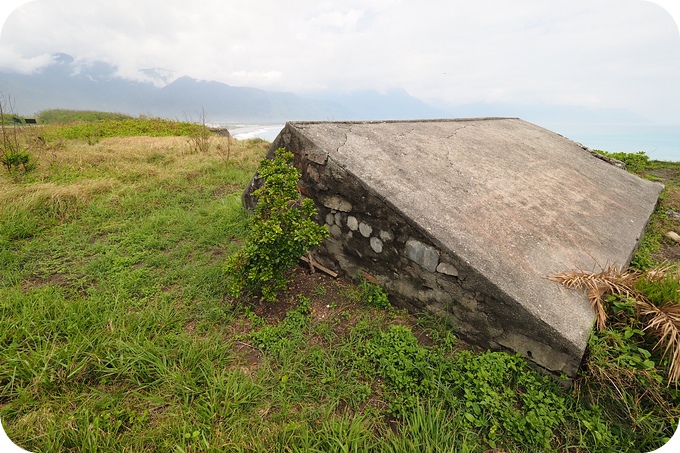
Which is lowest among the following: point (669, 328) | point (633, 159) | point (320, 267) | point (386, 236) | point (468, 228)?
point (320, 267)

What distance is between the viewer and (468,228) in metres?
2.48

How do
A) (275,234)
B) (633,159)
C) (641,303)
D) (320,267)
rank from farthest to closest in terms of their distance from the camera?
(633,159)
(320,267)
(275,234)
(641,303)

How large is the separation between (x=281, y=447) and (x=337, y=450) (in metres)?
0.30

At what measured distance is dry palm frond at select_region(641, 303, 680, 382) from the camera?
5.75 ft

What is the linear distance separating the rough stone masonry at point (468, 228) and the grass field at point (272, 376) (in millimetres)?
200

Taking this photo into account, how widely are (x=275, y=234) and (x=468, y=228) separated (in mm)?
1607

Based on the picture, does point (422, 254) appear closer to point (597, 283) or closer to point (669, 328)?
point (597, 283)

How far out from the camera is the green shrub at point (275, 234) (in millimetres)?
2549

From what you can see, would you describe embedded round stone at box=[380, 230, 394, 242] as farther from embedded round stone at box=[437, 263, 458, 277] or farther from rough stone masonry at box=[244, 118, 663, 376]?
embedded round stone at box=[437, 263, 458, 277]

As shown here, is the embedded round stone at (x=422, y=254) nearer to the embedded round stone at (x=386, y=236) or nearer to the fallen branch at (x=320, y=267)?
the embedded round stone at (x=386, y=236)

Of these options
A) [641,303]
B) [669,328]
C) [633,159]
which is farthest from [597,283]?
[633,159]

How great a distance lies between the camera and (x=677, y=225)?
4586mm

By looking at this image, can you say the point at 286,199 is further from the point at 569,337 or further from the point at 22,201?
the point at 22,201

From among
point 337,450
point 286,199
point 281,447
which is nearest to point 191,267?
point 286,199
